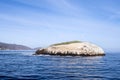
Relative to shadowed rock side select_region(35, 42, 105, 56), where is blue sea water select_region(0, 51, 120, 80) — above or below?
below

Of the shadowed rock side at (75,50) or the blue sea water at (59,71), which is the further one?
the shadowed rock side at (75,50)

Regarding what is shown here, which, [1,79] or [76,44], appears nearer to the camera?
[1,79]

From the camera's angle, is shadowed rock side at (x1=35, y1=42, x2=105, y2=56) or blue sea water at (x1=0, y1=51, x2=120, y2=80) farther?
shadowed rock side at (x1=35, y1=42, x2=105, y2=56)

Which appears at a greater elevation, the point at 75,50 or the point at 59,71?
the point at 75,50

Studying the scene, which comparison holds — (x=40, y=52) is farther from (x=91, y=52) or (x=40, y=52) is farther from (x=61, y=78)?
(x=61, y=78)

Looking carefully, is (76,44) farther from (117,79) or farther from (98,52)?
(117,79)

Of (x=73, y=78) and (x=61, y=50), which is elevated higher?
(x=61, y=50)

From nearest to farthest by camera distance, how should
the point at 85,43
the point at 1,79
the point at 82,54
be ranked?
the point at 1,79
the point at 82,54
the point at 85,43

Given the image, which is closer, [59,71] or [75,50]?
[59,71]

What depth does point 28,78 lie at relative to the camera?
36156 millimetres

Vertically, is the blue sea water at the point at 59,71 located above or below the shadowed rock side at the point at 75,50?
below

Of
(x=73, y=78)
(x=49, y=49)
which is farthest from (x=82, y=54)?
(x=73, y=78)

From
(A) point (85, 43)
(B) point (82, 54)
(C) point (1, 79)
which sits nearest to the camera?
(C) point (1, 79)

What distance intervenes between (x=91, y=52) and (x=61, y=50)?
612 inches
